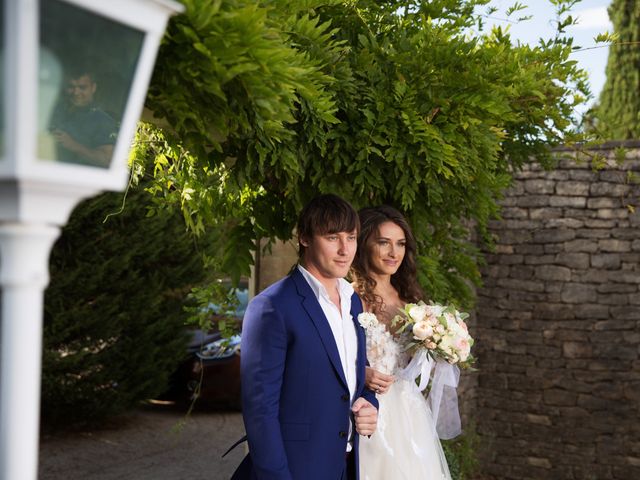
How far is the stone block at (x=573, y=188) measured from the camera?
785cm

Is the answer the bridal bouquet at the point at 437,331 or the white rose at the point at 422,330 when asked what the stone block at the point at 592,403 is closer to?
the bridal bouquet at the point at 437,331

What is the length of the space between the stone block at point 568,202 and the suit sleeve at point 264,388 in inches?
237

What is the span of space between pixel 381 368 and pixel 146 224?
5.07 metres

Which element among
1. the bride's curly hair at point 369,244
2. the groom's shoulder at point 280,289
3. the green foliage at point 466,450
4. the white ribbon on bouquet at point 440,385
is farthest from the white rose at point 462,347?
the green foliage at point 466,450

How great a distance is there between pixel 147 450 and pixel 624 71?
8.85 metres

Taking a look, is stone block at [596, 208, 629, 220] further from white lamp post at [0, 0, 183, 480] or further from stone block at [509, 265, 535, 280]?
white lamp post at [0, 0, 183, 480]

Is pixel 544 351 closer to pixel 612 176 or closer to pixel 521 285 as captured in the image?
pixel 521 285

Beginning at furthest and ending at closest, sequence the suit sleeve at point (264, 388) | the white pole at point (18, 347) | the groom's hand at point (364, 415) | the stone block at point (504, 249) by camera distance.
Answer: the stone block at point (504, 249), the groom's hand at point (364, 415), the suit sleeve at point (264, 388), the white pole at point (18, 347)

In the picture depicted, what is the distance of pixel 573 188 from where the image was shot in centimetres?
791

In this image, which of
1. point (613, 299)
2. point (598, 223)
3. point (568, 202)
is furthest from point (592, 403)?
point (568, 202)

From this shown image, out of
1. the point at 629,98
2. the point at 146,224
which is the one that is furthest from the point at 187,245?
the point at 629,98

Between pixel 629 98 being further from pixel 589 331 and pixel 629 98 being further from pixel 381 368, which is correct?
pixel 381 368

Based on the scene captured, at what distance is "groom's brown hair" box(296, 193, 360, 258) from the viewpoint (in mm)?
2693

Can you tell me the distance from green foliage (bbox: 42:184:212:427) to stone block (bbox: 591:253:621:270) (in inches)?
156
